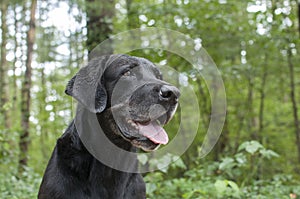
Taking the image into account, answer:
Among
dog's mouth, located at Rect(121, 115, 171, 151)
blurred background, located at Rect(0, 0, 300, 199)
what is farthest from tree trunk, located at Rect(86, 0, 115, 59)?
dog's mouth, located at Rect(121, 115, 171, 151)

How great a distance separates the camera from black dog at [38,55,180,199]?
2787 millimetres

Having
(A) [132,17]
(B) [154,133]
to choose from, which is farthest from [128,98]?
(A) [132,17]

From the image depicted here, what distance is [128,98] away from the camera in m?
2.89

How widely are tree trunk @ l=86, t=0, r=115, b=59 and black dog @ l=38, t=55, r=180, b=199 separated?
3590 mm

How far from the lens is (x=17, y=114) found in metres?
16.0

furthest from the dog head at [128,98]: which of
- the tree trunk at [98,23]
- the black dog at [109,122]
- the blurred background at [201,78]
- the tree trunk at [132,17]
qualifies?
the tree trunk at [132,17]

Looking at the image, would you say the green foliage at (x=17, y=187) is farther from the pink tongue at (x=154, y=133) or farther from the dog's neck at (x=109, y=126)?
the pink tongue at (x=154, y=133)

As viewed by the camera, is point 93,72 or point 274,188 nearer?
point 93,72

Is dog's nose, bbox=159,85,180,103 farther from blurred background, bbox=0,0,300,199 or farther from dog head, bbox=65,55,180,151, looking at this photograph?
blurred background, bbox=0,0,300,199

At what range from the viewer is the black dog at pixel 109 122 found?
2.79 metres

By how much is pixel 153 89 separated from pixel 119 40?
4.24m

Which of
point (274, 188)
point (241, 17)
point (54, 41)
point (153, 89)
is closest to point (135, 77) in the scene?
point (153, 89)

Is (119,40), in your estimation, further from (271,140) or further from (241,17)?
(271,140)

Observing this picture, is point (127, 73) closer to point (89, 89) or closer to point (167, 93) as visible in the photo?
point (89, 89)
